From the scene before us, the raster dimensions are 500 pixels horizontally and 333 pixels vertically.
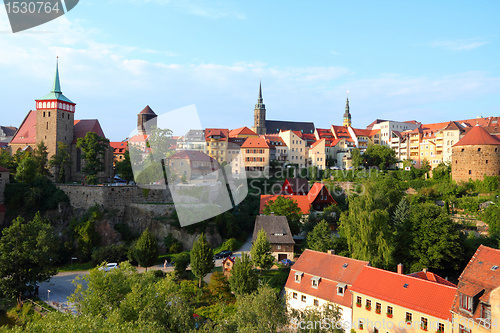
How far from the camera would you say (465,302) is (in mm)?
17766

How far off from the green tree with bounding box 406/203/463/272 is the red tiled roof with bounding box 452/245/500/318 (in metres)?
9.20

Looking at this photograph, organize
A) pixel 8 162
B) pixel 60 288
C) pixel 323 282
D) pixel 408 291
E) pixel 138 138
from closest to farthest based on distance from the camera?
pixel 408 291
pixel 323 282
pixel 60 288
pixel 8 162
pixel 138 138

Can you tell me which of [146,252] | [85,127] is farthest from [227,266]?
[85,127]

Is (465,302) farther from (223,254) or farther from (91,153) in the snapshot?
(91,153)

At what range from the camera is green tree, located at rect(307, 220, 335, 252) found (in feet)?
104

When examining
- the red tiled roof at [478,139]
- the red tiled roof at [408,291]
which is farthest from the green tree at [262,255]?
the red tiled roof at [478,139]

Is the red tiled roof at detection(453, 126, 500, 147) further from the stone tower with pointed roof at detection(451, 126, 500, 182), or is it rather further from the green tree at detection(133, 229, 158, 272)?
the green tree at detection(133, 229, 158, 272)

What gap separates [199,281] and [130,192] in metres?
17.1

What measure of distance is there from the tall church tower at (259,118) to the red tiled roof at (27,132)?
71985 millimetres

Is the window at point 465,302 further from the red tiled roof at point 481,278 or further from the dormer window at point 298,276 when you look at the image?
the dormer window at point 298,276

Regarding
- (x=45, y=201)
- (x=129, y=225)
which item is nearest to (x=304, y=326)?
(x=129, y=225)

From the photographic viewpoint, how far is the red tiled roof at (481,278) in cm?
1728

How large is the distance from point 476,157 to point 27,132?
62759mm

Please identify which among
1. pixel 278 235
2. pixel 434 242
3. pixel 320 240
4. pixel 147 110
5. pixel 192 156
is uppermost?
pixel 147 110
